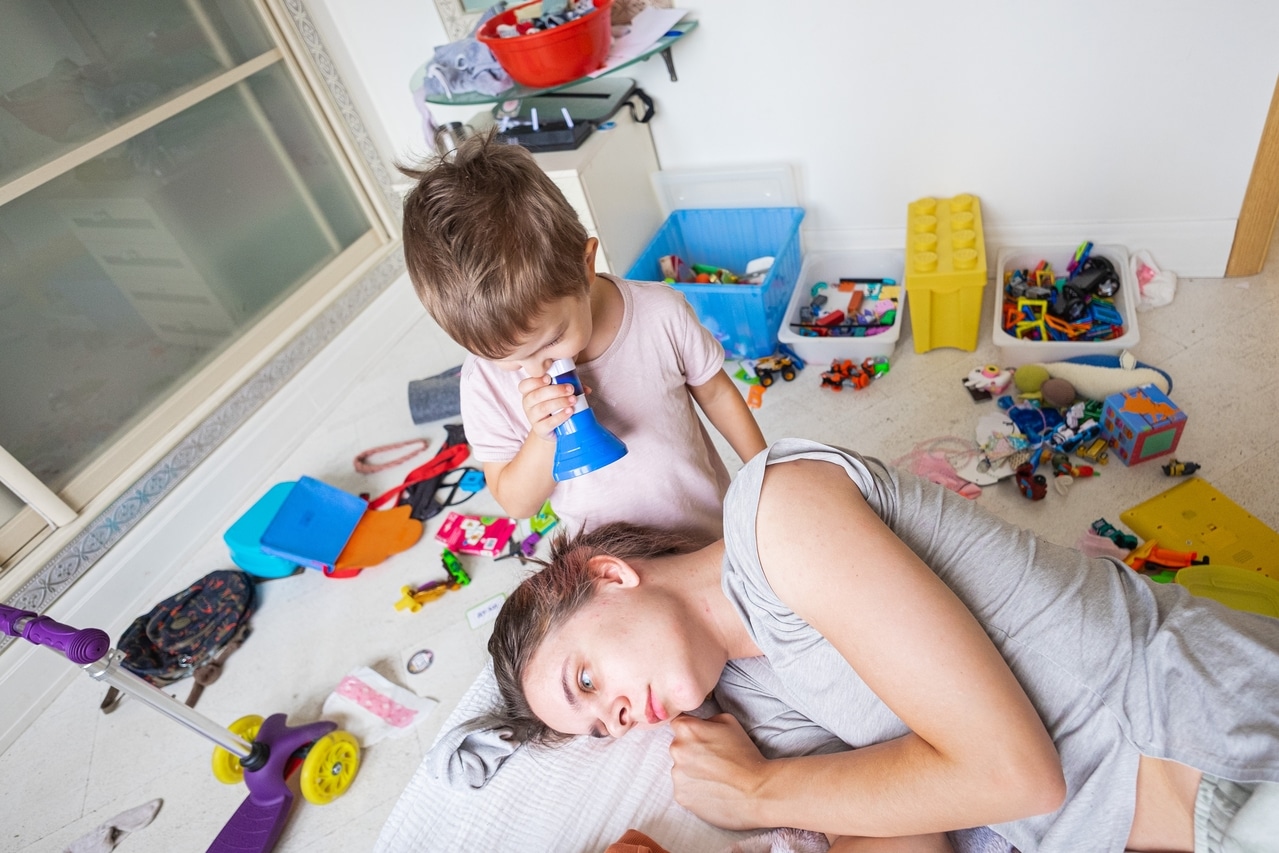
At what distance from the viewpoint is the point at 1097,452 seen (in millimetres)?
1502

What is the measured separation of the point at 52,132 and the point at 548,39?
3.83ft

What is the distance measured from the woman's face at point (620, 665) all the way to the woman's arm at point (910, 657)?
19 cm


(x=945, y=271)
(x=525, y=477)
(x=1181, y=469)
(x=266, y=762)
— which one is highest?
(x=525, y=477)

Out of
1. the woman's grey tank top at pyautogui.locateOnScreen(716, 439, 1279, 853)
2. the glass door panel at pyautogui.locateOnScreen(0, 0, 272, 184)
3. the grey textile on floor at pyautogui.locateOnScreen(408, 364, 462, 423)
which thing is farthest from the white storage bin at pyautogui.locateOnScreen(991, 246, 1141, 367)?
the glass door panel at pyautogui.locateOnScreen(0, 0, 272, 184)

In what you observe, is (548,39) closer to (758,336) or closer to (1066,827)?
(758,336)

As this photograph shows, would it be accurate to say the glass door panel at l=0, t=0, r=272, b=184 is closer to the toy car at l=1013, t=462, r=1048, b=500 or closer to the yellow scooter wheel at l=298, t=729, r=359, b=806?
the yellow scooter wheel at l=298, t=729, r=359, b=806

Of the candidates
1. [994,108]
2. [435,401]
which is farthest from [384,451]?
[994,108]

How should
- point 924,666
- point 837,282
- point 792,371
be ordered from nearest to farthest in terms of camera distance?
point 924,666, point 792,371, point 837,282

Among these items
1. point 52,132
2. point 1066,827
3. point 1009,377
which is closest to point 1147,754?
point 1066,827

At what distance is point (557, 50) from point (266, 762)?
62.0 inches

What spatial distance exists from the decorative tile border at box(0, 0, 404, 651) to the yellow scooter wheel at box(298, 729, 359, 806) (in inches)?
31.5

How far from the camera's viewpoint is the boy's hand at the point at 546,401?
0.88 m

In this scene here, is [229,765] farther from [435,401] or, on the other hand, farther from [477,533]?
[435,401]

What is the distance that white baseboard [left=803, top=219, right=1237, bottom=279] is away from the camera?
180 cm
